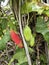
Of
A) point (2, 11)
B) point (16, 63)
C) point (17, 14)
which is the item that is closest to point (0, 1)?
point (2, 11)

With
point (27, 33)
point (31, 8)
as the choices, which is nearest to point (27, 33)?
point (27, 33)

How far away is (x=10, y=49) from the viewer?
1404mm

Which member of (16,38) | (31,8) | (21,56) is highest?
(31,8)

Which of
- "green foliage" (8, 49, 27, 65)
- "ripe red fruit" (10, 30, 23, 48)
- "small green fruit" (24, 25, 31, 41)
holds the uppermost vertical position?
"small green fruit" (24, 25, 31, 41)

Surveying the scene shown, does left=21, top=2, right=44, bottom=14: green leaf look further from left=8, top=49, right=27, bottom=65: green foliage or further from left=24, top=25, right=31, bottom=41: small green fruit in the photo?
left=8, top=49, right=27, bottom=65: green foliage

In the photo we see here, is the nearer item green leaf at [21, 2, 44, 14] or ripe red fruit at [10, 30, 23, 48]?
green leaf at [21, 2, 44, 14]

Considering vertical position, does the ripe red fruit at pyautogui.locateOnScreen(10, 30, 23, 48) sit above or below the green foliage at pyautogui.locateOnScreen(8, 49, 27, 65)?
above

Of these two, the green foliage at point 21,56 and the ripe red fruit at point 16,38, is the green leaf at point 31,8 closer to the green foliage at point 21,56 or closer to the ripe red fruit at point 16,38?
the ripe red fruit at point 16,38

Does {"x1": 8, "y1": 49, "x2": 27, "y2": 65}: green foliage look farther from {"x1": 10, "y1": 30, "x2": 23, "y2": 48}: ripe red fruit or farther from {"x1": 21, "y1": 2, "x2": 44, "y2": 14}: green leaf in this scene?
{"x1": 21, "y1": 2, "x2": 44, "y2": 14}: green leaf

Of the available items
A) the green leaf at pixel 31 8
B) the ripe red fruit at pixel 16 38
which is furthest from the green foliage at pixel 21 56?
the green leaf at pixel 31 8

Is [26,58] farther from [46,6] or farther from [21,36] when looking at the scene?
[46,6]

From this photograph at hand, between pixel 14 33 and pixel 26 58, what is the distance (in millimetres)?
149

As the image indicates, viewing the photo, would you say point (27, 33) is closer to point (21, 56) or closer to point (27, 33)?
point (27, 33)

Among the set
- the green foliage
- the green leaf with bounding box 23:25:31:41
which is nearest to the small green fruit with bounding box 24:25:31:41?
the green leaf with bounding box 23:25:31:41
